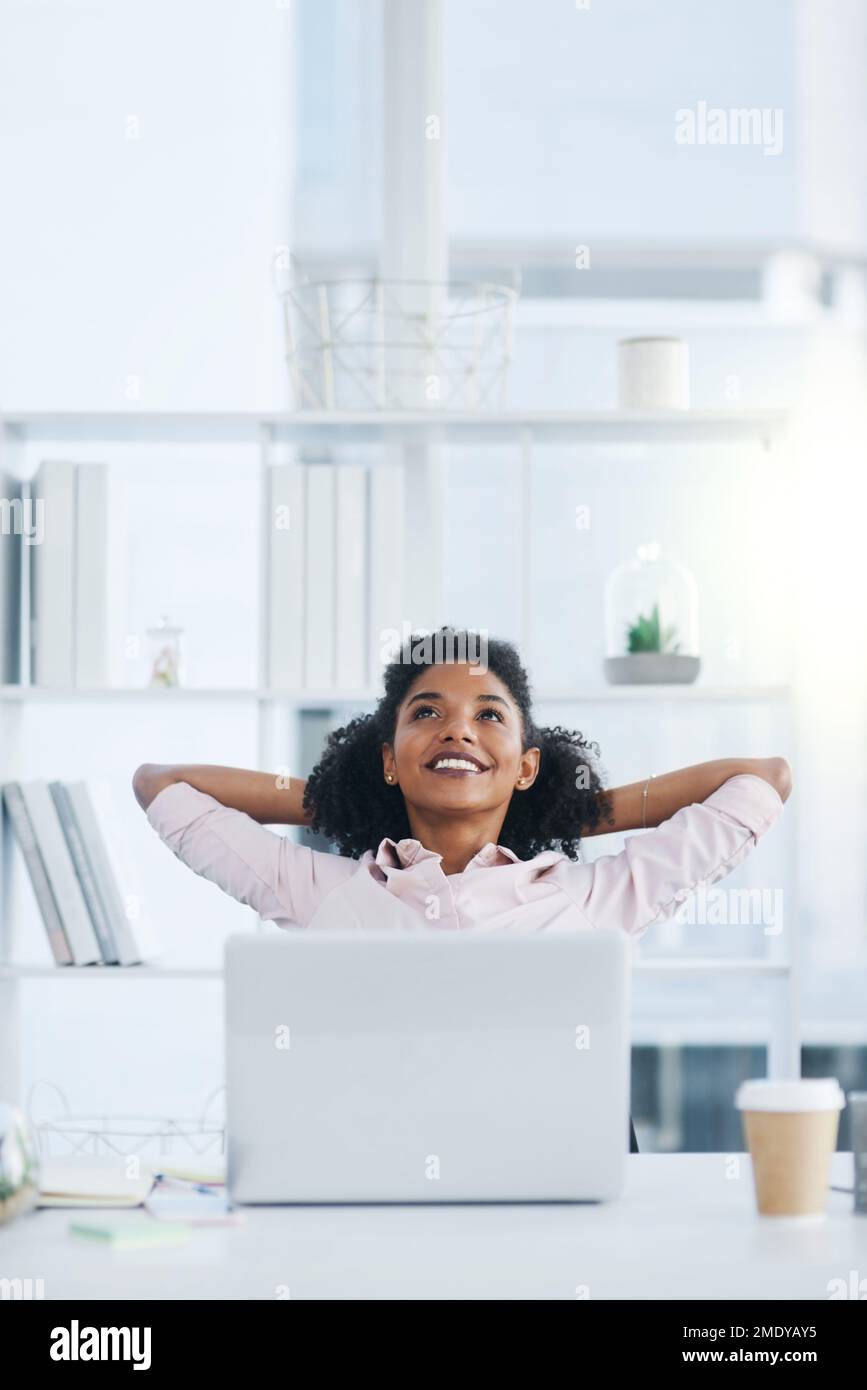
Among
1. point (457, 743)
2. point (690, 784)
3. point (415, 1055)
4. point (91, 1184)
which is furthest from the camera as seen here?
point (690, 784)

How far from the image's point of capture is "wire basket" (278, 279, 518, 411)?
2707 millimetres

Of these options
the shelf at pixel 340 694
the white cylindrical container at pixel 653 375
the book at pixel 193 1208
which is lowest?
the book at pixel 193 1208

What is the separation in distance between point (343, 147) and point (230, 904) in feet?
4.68

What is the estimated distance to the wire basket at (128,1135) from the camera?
273 centimetres

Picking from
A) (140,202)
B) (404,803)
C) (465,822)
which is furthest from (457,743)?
(140,202)

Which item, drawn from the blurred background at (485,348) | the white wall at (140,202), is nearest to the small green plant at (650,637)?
the blurred background at (485,348)

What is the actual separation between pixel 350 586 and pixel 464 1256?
1.62m

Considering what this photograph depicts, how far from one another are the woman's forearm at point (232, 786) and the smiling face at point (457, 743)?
0.64 feet

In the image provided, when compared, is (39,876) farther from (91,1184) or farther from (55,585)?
(91,1184)

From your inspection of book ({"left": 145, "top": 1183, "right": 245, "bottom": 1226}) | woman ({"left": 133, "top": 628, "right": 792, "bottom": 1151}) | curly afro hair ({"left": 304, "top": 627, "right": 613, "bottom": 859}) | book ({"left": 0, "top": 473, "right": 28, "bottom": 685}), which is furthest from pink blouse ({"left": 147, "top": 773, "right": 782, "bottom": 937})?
book ({"left": 145, "top": 1183, "right": 245, "bottom": 1226})

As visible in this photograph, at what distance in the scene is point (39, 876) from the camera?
2.52m

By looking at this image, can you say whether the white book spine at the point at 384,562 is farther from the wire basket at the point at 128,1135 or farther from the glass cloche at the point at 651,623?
the wire basket at the point at 128,1135

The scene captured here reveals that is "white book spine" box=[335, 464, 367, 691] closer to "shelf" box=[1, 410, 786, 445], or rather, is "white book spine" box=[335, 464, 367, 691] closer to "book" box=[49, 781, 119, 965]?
"shelf" box=[1, 410, 786, 445]

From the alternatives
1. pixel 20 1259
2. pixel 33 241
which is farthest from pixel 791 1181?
pixel 33 241
